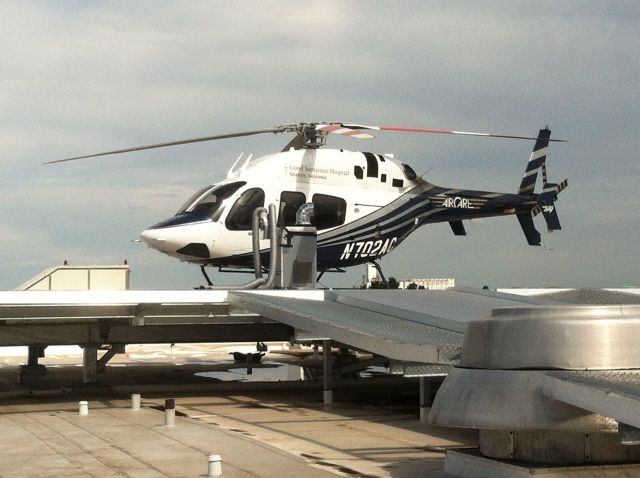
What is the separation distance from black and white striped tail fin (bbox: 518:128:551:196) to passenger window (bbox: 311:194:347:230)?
9009mm

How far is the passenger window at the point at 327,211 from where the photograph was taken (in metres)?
29.6

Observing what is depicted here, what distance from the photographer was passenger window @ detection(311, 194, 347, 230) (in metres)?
29.6

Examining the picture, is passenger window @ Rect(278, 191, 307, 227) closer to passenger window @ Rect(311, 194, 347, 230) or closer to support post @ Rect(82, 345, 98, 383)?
passenger window @ Rect(311, 194, 347, 230)

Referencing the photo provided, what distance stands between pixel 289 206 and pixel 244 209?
1.42 m

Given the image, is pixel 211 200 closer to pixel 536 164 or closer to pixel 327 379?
pixel 327 379

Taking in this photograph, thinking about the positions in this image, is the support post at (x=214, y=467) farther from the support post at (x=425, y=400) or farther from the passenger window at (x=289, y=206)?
the passenger window at (x=289, y=206)

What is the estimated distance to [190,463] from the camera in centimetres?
1524

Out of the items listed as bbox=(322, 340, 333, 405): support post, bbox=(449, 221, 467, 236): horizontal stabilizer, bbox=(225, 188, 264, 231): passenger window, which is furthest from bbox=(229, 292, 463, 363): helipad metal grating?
bbox=(449, 221, 467, 236): horizontal stabilizer

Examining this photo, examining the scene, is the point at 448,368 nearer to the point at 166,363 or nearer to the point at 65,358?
the point at 166,363

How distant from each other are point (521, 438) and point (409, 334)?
3441 millimetres

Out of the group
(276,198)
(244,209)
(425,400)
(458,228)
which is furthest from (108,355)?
(458,228)

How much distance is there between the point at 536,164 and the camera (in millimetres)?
36656

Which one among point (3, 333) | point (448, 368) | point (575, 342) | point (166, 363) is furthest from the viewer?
point (166, 363)

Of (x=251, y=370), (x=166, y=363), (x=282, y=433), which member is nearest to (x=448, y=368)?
(x=282, y=433)
